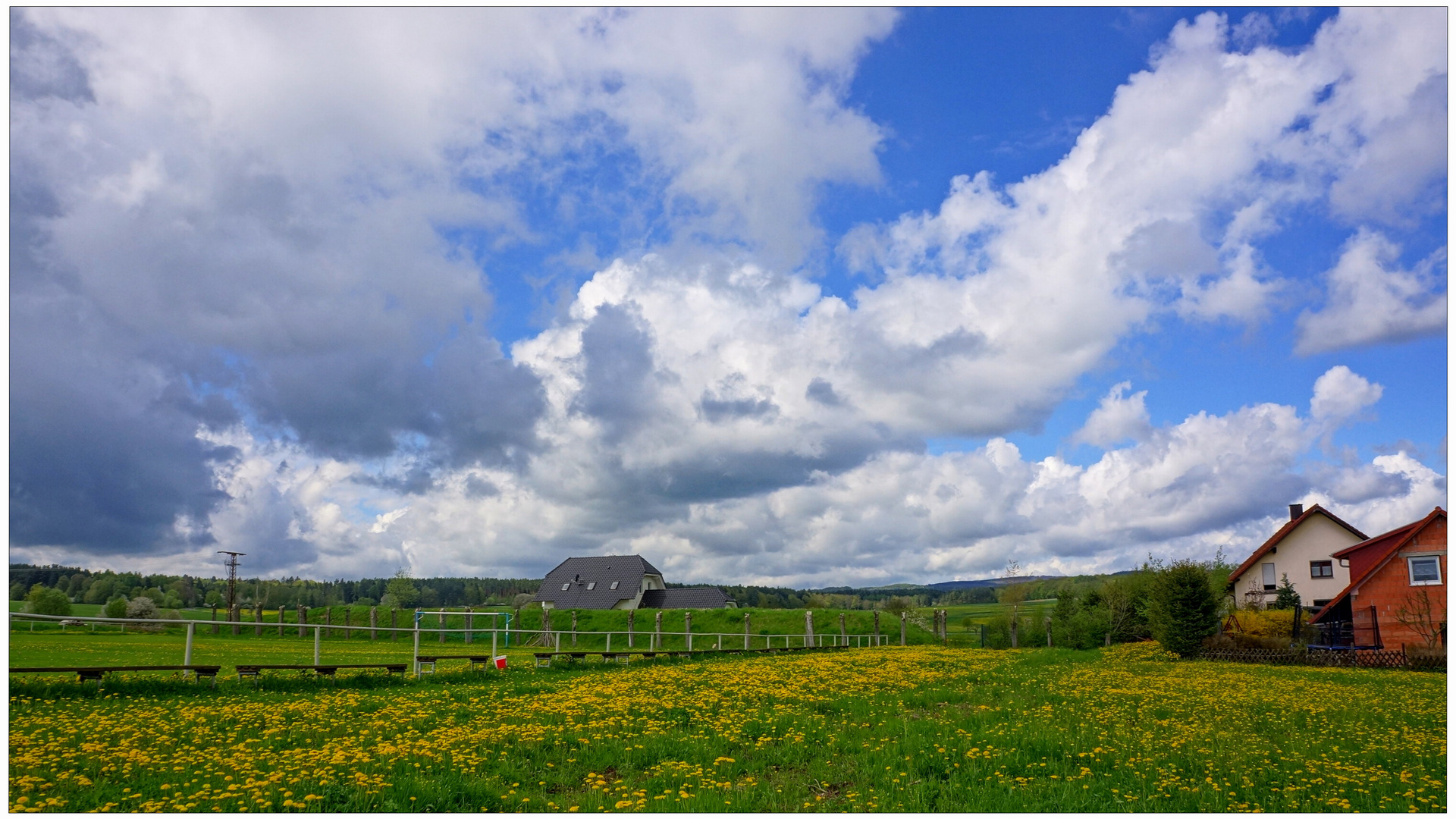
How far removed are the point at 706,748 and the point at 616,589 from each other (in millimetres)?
65151

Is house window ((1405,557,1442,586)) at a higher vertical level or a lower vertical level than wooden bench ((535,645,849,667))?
higher

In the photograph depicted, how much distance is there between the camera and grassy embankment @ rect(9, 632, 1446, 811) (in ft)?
24.8

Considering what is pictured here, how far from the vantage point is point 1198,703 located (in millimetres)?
15125

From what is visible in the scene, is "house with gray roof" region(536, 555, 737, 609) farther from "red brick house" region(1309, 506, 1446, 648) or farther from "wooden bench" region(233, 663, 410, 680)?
"wooden bench" region(233, 663, 410, 680)

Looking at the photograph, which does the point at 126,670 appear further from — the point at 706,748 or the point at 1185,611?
the point at 1185,611

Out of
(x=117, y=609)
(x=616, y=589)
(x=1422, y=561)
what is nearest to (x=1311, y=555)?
(x=1422, y=561)

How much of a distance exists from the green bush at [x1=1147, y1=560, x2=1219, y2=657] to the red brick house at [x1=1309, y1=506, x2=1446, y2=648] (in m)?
7.90

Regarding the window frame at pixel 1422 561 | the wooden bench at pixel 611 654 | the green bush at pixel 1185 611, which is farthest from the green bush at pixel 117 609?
the window frame at pixel 1422 561

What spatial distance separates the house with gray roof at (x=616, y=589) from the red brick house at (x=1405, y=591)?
46783 mm

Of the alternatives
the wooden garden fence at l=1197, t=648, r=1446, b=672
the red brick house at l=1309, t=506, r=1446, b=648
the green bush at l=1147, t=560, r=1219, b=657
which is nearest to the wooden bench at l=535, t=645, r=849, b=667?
the green bush at l=1147, t=560, r=1219, b=657

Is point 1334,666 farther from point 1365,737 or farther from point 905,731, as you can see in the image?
point 905,731

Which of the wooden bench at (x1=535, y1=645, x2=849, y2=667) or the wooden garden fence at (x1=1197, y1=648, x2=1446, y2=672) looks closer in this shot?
the wooden bench at (x1=535, y1=645, x2=849, y2=667)

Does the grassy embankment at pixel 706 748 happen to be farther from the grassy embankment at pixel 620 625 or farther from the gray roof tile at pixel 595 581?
the gray roof tile at pixel 595 581

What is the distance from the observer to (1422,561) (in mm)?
33250
